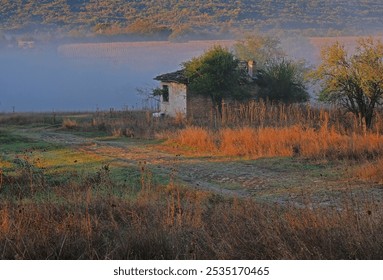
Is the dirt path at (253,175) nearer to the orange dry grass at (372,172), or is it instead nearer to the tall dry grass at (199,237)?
the orange dry grass at (372,172)

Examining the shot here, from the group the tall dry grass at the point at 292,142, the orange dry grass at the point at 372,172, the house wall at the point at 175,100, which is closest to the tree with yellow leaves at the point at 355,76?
the tall dry grass at the point at 292,142

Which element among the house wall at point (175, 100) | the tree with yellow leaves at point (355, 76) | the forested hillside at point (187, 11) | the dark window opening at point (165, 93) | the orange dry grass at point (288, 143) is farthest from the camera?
the dark window opening at point (165, 93)

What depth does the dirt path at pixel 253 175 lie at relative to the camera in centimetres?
930

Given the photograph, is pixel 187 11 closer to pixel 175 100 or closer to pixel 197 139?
pixel 197 139

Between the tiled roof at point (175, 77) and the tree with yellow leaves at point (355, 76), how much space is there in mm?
12534

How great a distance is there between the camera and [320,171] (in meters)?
11.7

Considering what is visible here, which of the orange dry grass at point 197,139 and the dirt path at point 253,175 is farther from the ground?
the orange dry grass at point 197,139

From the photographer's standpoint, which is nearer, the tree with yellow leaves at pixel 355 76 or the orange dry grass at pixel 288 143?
the orange dry grass at pixel 288 143

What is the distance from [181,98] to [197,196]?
24755mm

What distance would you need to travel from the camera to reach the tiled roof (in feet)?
106

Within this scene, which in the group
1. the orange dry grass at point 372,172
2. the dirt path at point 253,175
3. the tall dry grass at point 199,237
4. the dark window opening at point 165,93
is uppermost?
the dark window opening at point 165,93

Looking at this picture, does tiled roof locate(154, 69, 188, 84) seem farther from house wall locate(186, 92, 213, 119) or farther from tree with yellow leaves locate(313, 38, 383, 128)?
tree with yellow leaves locate(313, 38, 383, 128)

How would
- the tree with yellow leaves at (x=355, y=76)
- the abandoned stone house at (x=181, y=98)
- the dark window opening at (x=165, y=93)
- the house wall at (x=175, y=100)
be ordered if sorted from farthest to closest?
the dark window opening at (x=165, y=93) → the house wall at (x=175, y=100) → the abandoned stone house at (x=181, y=98) → the tree with yellow leaves at (x=355, y=76)

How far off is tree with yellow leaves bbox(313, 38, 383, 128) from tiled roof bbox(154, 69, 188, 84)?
493 inches
